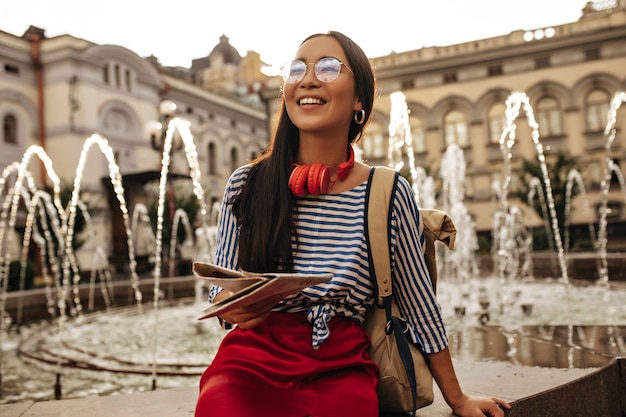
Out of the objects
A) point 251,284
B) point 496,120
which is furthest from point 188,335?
point 496,120

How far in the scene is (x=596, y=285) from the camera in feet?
24.5

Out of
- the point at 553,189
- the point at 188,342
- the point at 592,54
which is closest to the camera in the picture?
the point at 188,342

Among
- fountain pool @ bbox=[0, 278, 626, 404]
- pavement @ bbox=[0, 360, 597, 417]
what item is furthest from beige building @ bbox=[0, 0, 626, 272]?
pavement @ bbox=[0, 360, 597, 417]

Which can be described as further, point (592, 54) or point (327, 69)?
point (592, 54)

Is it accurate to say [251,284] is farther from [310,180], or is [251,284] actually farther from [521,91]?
[521,91]

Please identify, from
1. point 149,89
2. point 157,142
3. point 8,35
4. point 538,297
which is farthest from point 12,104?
point 538,297

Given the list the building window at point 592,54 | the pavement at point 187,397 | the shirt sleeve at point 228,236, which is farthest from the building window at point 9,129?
the building window at point 592,54

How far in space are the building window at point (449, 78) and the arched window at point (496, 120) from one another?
2103 millimetres

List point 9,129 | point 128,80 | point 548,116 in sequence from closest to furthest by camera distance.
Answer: point 9,129
point 128,80
point 548,116

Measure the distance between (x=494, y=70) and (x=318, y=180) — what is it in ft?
84.7

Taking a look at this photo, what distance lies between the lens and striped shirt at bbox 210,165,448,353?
1.61 m

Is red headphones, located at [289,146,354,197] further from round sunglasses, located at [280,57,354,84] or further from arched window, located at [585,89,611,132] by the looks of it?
arched window, located at [585,89,611,132]

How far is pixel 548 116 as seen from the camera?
25.4m

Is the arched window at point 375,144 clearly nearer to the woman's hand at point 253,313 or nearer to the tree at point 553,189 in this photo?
the tree at point 553,189
